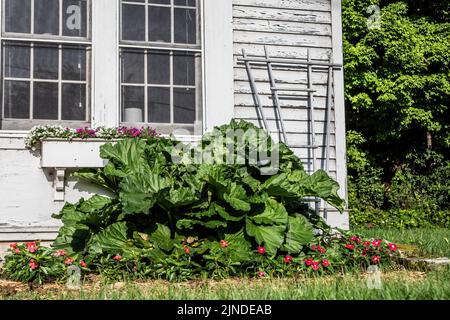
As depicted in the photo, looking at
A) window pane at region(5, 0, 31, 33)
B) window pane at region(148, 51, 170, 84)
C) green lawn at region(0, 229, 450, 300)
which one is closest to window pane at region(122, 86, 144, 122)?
window pane at region(148, 51, 170, 84)

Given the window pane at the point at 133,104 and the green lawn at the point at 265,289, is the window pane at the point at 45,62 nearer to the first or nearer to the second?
the window pane at the point at 133,104

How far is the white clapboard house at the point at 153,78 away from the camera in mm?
4953

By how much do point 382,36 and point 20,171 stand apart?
30.6 feet

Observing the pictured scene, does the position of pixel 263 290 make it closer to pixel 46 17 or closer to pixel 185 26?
pixel 185 26

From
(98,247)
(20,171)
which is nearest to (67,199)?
(20,171)

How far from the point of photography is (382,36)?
40.2 ft

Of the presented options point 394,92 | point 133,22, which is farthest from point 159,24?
point 394,92

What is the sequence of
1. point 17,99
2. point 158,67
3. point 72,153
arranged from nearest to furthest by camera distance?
1. point 72,153
2. point 17,99
3. point 158,67

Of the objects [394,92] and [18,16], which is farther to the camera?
[394,92]

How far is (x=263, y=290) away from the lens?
10.6 feet

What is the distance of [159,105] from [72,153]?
3.21 feet

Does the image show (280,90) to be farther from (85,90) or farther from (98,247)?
(98,247)

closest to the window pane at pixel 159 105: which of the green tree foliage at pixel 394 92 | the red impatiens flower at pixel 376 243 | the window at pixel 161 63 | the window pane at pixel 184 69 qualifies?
the window at pixel 161 63

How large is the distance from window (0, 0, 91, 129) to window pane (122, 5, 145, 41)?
1.10 ft
